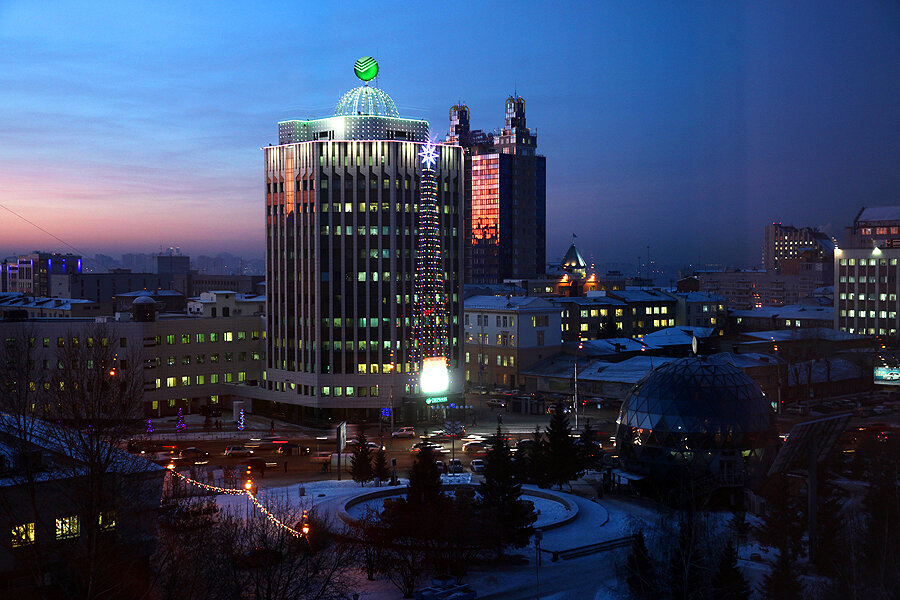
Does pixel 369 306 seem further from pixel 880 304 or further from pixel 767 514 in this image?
pixel 880 304

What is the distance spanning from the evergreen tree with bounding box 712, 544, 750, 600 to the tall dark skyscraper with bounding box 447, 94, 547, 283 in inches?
5586

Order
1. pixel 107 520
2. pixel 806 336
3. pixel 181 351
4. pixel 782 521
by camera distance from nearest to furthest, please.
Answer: pixel 107 520
pixel 782 521
pixel 181 351
pixel 806 336

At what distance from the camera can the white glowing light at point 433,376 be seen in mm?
70000

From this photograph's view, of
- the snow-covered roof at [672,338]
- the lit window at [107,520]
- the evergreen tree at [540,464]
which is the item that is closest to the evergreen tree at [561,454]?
the evergreen tree at [540,464]

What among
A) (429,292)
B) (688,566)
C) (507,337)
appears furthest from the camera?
(507,337)

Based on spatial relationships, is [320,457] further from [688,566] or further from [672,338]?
[672,338]

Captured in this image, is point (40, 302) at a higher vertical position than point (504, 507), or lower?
higher

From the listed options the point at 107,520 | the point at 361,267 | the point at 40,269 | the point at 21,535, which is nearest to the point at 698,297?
the point at 361,267

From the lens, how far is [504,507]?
114 feet

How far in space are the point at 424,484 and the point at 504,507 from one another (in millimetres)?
3176

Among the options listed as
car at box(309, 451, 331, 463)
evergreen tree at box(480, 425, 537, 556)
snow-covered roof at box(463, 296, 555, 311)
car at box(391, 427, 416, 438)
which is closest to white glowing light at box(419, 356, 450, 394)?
car at box(391, 427, 416, 438)

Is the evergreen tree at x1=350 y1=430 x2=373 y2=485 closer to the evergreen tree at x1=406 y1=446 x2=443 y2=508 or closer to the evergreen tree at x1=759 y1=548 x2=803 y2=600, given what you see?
the evergreen tree at x1=406 y1=446 x2=443 y2=508

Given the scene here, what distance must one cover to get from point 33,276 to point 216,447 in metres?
150

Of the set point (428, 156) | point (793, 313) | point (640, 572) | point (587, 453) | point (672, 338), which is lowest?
point (587, 453)
